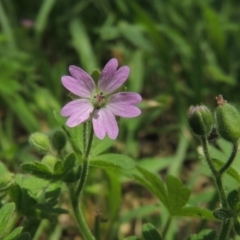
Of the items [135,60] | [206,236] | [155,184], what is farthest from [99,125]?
[135,60]

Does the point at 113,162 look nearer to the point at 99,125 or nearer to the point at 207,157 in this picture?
the point at 99,125

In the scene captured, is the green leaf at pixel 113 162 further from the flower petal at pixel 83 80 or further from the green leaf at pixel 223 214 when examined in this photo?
the green leaf at pixel 223 214

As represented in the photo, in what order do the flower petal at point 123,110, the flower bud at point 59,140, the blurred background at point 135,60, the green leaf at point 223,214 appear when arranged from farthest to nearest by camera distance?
the blurred background at point 135,60 < the flower bud at point 59,140 < the flower petal at point 123,110 < the green leaf at point 223,214

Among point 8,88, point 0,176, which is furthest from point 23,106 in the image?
point 0,176

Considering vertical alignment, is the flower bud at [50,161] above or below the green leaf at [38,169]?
above

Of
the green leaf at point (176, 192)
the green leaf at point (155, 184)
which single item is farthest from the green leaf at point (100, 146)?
the green leaf at point (176, 192)

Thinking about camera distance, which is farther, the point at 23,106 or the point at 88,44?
the point at 88,44

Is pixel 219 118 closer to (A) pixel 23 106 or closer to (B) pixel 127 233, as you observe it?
(B) pixel 127 233
